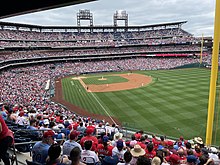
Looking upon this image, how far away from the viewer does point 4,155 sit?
167 inches

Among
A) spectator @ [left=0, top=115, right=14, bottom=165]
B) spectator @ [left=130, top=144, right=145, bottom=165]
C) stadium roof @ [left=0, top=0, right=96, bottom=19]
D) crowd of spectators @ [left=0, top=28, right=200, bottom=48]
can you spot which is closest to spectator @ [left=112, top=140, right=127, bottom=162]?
spectator @ [left=130, top=144, right=145, bottom=165]

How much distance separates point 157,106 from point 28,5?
21.6m

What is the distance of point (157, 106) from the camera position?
24.2 metres

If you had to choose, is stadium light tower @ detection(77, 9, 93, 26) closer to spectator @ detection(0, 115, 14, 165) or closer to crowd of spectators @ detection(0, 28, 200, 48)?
crowd of spectators @ detection(0, 28, 200, 48)

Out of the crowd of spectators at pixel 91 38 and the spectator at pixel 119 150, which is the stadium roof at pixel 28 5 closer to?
the spectator at pixel 119 150

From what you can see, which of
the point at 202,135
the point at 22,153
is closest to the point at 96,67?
the point at 202,135

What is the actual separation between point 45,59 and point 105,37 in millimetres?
31411

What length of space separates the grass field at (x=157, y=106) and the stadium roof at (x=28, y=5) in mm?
14922

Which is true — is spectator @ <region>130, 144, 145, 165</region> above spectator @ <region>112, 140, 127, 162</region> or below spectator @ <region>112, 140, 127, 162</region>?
above

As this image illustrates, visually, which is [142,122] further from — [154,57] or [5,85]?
[154,57]

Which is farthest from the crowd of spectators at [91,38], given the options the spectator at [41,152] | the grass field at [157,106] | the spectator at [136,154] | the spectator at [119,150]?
the spectator at [136,154]

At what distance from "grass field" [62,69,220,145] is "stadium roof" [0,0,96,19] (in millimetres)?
14922

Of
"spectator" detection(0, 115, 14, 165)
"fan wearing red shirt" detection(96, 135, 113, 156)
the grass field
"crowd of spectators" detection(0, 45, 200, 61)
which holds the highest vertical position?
"crowd of spectators" detection(0, 45, 200, 61)

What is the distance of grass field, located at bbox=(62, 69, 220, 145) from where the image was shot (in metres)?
18.2
